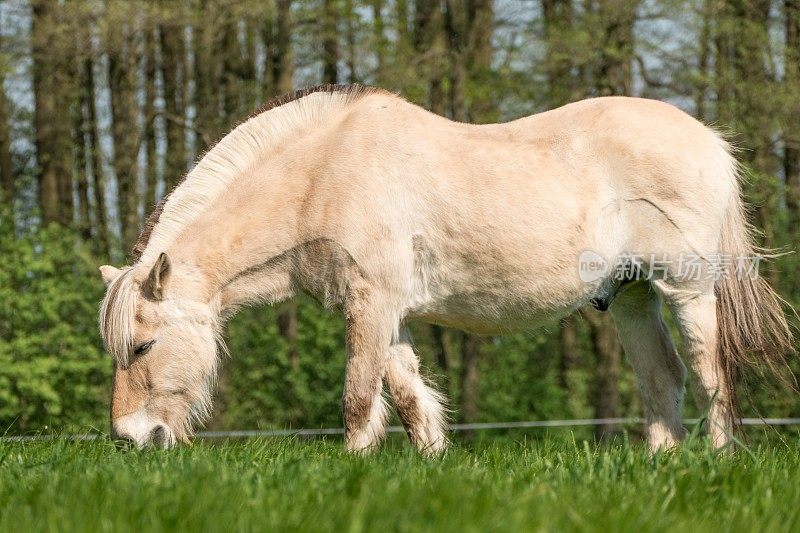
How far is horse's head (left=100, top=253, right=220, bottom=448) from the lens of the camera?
5230 mm

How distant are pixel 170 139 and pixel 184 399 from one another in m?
12.6

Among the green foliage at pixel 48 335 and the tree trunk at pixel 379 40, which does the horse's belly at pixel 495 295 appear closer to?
the green foliage at pixel 48 335

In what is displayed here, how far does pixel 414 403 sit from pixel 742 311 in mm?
2008

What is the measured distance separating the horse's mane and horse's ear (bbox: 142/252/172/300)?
29 cm

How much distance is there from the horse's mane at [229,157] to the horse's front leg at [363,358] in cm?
112

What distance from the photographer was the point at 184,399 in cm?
542

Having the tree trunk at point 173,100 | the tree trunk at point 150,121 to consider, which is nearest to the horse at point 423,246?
the tree trunk at point 173,100

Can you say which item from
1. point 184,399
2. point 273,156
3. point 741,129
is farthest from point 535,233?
point 741,129

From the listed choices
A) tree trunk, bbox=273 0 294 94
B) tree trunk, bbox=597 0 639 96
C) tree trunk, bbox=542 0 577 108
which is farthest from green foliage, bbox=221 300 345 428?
tree trunk, bbox=597 0 639 96

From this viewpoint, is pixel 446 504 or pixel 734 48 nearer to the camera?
pixel 446 504

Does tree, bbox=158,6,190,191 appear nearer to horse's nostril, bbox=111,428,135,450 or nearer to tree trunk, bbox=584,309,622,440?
tree trunk, bbox=584,309,622,440

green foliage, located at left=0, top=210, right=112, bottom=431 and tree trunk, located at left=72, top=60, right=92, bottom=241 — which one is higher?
tree trunk, located at left=72, top=60, right=92, bottom=241

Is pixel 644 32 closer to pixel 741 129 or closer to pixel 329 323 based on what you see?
pixel 741 129

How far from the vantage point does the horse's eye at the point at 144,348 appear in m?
5.29
